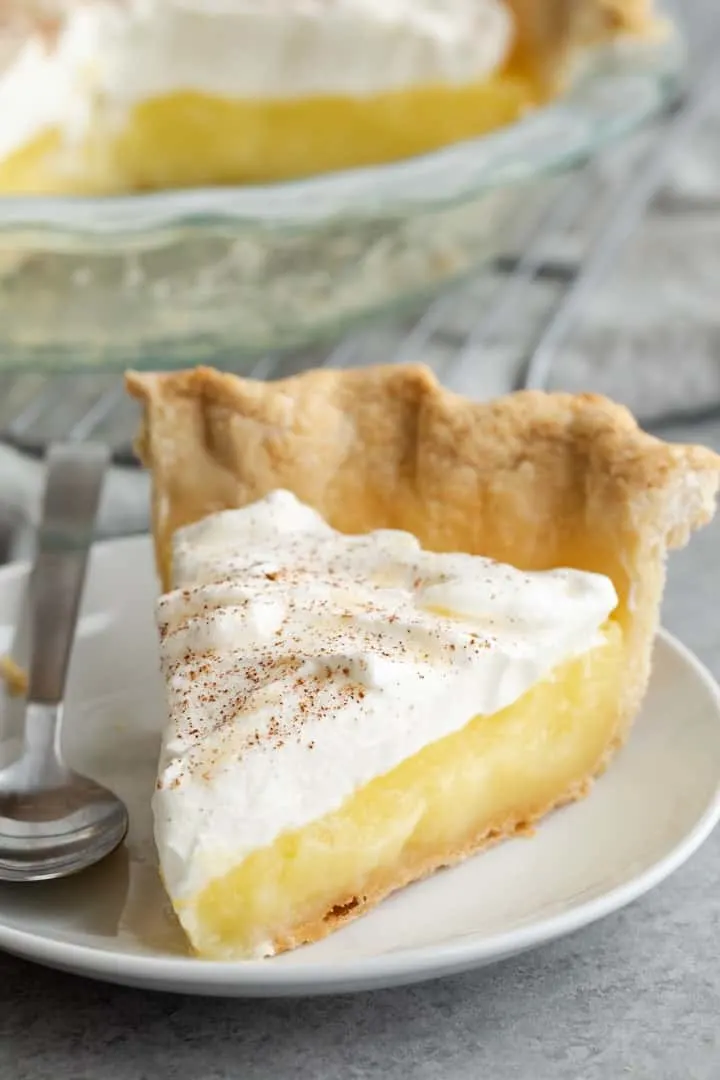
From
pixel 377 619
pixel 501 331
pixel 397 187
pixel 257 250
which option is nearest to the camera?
pixel 377 619

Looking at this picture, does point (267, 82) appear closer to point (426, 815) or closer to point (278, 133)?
point (278, 133)

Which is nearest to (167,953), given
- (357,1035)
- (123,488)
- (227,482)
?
(357,1035)

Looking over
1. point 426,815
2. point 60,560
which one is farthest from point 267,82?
point 426,815

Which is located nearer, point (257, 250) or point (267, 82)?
point (257, 250)

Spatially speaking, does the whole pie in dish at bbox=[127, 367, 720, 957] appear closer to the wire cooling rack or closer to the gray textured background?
the gray textured background

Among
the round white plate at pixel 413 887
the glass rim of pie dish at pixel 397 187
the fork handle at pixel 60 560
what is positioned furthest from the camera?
the glass rim of pie dish at pixel 397 187

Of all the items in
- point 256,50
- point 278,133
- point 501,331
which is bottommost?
point 501,331

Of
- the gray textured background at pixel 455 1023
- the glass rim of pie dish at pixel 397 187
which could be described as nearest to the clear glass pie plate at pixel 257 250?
the glass rim of pie dish at pixel 397 187

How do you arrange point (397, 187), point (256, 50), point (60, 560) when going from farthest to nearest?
point (256, 50)
point (397, 187)
point (60, 560)

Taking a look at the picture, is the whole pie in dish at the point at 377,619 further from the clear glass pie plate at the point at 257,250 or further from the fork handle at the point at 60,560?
the clear glass pie plate at the point at 257,250
